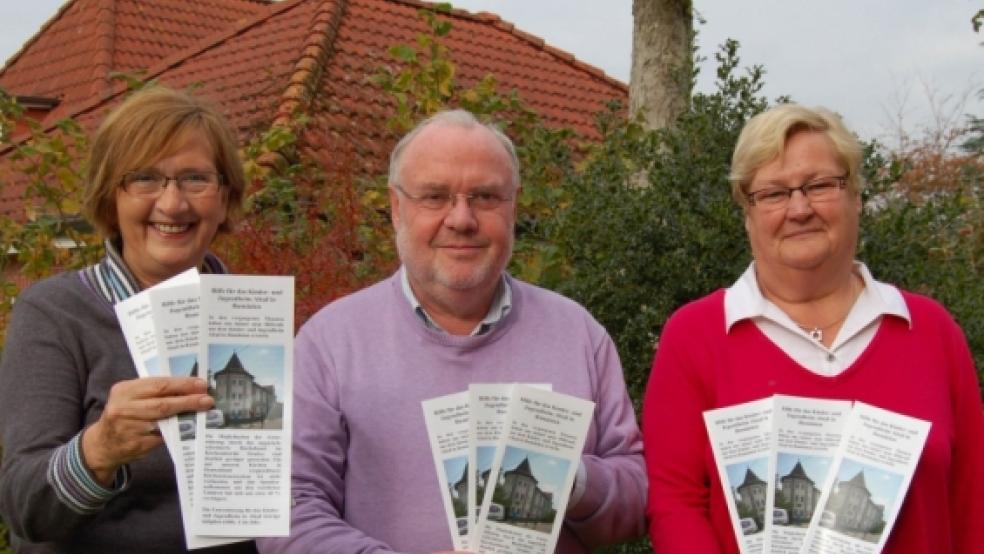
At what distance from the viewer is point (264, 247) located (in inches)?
213

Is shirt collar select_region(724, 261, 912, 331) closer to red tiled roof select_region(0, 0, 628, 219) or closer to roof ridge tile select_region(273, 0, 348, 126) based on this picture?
red tiled roof select_region(0, 0, 628, 219)

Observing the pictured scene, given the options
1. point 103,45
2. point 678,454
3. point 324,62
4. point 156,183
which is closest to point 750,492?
point 678,454

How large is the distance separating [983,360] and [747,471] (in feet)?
6.43

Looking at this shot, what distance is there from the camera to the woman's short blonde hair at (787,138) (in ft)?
10.5

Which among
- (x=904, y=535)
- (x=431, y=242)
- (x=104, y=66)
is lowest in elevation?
(x=904, y=535)

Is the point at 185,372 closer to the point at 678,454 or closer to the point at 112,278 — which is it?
the point at 112,278

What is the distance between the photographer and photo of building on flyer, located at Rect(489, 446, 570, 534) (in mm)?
2865

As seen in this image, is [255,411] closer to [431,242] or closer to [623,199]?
[431,242]

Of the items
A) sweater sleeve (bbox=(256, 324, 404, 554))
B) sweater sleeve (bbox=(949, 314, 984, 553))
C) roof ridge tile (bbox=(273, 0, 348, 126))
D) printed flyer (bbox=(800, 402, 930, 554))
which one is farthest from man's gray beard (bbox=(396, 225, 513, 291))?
roof ridge tile (bbox=(273, 0, 348, 126))

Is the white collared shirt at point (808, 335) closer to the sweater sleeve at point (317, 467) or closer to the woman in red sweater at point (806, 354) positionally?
the woman in red sweater at point (806, 354)

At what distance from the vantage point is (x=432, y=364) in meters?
3.16

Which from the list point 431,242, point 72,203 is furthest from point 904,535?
point 72,203

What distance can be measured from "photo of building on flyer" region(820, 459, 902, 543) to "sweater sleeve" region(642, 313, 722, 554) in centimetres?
33

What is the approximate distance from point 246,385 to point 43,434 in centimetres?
52
